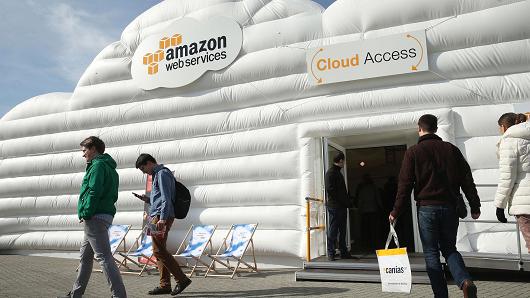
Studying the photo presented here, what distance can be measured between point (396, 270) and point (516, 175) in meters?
1.28

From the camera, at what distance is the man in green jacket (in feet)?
12.3

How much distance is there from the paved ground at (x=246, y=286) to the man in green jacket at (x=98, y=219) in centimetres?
90

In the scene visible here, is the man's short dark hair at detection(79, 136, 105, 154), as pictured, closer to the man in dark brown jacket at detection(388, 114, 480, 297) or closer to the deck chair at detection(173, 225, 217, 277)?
the deck chair at detection(173, 225, 217, 277)

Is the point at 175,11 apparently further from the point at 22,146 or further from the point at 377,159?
the point at 377,159

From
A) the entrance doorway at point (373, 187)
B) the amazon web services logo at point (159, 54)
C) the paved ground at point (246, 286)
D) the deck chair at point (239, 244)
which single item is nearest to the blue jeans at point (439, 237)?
the paved ground at point (246, 286)

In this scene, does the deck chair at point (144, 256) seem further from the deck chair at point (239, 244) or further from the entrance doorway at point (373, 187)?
the entrance doorway at point (373, 187)

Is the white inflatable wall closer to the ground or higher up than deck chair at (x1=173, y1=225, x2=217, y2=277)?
higher up

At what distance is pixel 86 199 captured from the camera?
3803 millimetres

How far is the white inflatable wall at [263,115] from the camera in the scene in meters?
5.55

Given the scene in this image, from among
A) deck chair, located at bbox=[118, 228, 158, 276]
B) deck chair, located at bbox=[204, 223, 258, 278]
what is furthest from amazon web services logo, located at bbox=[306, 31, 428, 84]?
deck chair, located at bbox=[118, 228, 158, 276]

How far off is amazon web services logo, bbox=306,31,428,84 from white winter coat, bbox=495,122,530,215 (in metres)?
2.43

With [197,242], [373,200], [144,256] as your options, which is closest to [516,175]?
[373,200]

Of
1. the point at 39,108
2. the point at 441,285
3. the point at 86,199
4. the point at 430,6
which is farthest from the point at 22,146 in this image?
the point at 441,285

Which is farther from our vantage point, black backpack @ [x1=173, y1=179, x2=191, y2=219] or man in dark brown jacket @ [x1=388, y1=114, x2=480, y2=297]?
black backpack @ [x1=173, y1=179, x2=191, y2=219]
